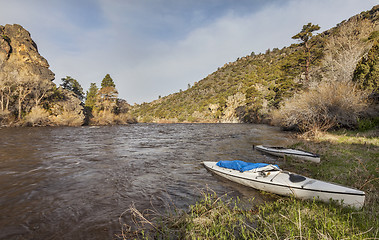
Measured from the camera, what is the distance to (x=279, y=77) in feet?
171

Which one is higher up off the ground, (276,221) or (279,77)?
(279,77)

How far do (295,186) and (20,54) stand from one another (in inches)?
2063

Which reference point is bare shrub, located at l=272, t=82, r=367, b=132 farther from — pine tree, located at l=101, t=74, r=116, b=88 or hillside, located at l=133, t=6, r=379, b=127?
pine tree, located at l=101, t=74, r=116, b=88

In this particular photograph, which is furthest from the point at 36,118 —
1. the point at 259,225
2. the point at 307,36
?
the point at 307,36

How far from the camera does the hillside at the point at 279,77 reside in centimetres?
2073

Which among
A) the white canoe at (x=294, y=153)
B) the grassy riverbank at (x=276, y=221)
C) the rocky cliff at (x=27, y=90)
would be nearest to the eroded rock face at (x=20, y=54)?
the rocky cliff at (x=27, y=90)

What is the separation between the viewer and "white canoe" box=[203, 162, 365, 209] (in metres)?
3.99

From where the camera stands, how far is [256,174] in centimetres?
588

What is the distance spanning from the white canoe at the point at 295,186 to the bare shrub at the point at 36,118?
33.8 meters

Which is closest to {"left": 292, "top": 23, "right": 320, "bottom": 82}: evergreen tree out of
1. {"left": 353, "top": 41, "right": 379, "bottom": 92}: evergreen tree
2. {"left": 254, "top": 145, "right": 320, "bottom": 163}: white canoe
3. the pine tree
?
{"left": 353, "top": 41, "right": 379, "bottom": 92}: evergreen tree

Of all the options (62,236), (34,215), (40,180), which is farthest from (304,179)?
(40,180)

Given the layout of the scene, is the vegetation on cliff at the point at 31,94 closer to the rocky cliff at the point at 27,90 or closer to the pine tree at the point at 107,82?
the rocky cliff at the point at 27,90

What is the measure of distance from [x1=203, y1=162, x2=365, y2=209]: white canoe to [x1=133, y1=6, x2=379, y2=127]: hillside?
62.8 ft

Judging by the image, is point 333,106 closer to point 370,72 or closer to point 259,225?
point 370,72
